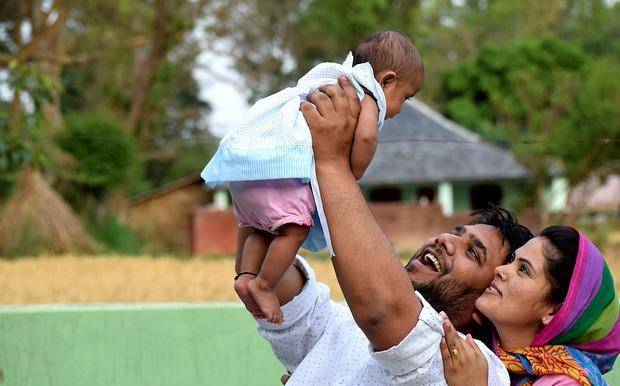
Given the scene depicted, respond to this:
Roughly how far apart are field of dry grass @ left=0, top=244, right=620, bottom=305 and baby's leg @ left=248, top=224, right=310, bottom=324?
4752 millimetres

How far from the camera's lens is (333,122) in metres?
2.00

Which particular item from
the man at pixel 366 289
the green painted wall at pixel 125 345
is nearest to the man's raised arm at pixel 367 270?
the man at pixel 366 289

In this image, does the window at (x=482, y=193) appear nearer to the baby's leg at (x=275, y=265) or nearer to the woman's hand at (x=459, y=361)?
the baby's leg at (x=275, y=265)

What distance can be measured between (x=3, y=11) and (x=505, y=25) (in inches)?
980

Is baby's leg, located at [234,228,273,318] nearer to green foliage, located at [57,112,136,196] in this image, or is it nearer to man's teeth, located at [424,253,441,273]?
man's teeth, located at [424,253,441,273]

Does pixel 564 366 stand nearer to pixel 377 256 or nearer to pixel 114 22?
pixel 377 256

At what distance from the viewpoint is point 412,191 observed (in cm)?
2808

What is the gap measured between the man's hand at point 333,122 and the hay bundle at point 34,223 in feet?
37.5

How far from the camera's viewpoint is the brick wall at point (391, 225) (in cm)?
1916

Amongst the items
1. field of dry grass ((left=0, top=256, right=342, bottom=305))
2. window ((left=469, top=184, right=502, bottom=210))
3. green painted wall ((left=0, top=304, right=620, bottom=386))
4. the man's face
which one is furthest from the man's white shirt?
window ((left=469, top=184, right=502, bottom=210))

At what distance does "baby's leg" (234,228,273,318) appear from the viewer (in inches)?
86.2

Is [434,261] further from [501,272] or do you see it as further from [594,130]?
[594,130]

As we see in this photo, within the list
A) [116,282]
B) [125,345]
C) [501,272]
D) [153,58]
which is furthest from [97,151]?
[501,272]

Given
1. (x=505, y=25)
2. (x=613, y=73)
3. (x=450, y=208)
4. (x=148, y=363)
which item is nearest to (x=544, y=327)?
(x=148, y=363)
